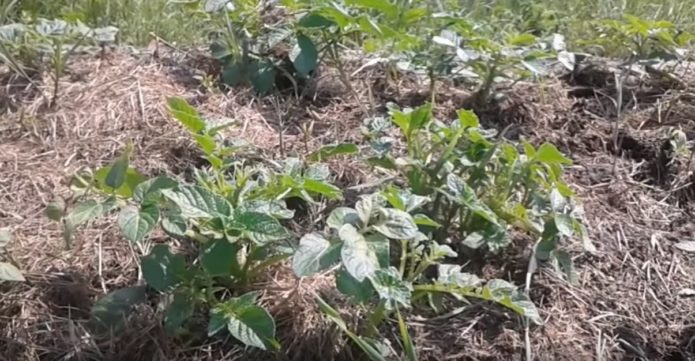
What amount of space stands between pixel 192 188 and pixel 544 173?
2.74 feet

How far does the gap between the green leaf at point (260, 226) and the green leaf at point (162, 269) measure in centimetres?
16

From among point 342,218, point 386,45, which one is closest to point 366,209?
point 342,218

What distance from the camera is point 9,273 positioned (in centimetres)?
224

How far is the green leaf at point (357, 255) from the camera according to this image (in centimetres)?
207

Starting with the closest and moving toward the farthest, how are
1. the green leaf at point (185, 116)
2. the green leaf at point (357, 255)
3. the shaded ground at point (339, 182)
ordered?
the green leaf at point (357, 255) < the shaded ground at point (339, 182) < the green leaf at point (185, 116)

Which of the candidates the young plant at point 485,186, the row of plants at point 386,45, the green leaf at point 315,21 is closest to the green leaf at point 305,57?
the row of plants at point 386,45

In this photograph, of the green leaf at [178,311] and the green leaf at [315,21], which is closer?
the green leaf at [178,311]

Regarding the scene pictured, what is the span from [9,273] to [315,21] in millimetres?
1068

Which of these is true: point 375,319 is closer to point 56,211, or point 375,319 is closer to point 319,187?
point 319,187

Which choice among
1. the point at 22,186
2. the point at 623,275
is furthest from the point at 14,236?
the point at 623,275

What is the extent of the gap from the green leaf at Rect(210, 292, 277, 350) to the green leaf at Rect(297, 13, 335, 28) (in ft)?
3.06

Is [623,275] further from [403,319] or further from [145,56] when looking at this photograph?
[145,56]

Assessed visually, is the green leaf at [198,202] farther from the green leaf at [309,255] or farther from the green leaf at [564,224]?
the green leaf at [564,224]

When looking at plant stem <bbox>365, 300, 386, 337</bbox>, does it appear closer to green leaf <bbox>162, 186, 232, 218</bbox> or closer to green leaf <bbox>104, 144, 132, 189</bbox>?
green leaf <bbox>162, 186, 232, 218</bbox>
